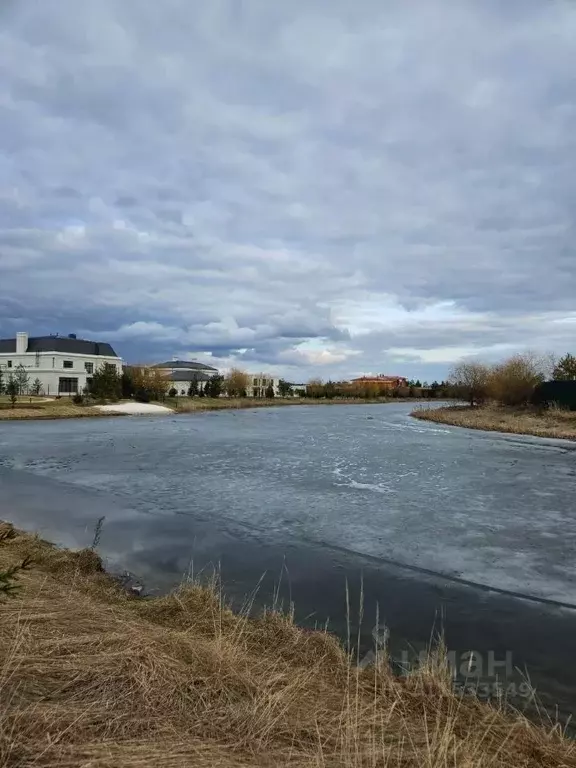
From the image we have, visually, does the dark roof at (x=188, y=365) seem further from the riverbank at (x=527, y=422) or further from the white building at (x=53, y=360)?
the riverbank at (x=527, y=422)

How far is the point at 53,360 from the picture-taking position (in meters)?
73.1

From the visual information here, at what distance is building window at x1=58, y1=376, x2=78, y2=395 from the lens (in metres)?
73.4

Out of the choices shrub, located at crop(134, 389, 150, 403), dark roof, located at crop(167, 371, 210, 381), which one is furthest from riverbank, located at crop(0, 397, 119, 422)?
dark roof, located at crop(167, 371, 210, 381)

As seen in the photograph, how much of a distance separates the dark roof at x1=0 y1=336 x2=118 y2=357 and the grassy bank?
251 feet

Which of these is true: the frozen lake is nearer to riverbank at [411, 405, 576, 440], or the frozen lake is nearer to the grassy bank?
the grassy bank

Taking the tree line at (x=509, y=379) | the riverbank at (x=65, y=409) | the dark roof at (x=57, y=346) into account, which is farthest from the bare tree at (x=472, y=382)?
the dark roof at (x=57, y=346)

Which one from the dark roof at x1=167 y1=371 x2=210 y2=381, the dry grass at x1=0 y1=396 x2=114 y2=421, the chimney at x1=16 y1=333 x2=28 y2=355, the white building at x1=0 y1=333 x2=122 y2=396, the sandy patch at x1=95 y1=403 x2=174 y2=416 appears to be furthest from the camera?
the dark roof at x1=167 y1=371 x2=210 y2=381

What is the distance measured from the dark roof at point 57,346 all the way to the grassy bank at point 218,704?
251ft

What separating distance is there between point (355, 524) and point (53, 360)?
71119 mm

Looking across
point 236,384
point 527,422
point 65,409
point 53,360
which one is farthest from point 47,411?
point 236,384

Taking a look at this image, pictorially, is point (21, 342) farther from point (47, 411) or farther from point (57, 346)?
point (47, 411)

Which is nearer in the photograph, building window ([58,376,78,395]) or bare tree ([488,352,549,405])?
bare tree ([488,352,549,405])

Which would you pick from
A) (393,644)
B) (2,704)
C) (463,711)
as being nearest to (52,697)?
(2,704)

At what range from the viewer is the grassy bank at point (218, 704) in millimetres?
2662
